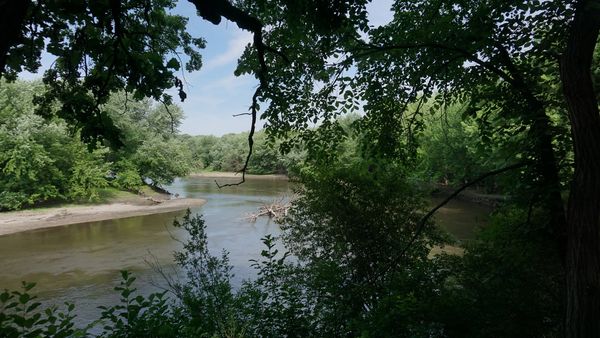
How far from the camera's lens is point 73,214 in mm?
25391

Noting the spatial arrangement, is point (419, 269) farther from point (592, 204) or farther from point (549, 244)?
point (592, 204)

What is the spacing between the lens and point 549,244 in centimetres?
446

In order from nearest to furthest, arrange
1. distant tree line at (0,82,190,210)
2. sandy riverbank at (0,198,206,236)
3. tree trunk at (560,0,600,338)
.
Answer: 1. tree trunk at (560,0,600,338)
2. sandy riverbank at (0,198,206,236)
3. distant tree line at (0,82,190,210)

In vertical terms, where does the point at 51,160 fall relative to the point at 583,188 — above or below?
above

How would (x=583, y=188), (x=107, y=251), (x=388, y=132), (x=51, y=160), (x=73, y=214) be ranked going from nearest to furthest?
(x=583, y=188) < (x=388, y=132) < (x=107, y=251) < (x=73, y=214) < (x=51, y=160)

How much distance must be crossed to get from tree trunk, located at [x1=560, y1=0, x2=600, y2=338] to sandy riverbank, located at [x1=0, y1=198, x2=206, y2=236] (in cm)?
2508

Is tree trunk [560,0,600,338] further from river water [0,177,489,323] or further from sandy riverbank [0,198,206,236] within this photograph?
sandy riverbank [0,198,206,236]

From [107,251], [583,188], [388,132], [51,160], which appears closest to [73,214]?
[51,160]

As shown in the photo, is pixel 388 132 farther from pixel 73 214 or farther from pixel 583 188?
pixel 73 214

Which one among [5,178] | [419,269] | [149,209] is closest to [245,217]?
[149,209]

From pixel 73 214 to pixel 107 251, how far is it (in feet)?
32.1

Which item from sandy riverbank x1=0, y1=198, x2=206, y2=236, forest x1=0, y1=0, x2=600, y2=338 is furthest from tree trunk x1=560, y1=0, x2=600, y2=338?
sandy riverbank x1=0, y1=198, x2=206, y2=236

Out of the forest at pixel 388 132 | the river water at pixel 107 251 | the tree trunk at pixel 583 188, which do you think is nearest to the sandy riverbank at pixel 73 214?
the river water at pixel 107 251

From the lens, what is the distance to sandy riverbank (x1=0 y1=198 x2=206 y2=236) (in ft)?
72.9
